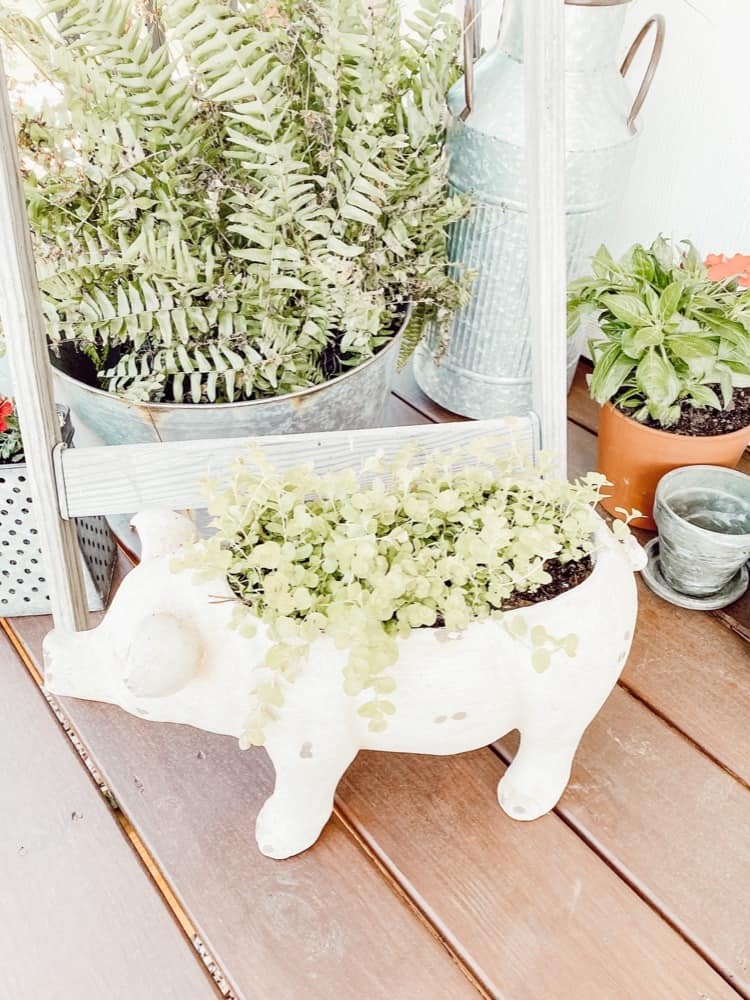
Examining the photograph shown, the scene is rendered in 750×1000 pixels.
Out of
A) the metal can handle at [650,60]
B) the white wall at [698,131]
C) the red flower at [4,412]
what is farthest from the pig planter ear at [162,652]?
the white wall at [698,131]

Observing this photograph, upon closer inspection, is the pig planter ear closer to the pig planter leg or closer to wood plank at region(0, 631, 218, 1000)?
the pig planter leg

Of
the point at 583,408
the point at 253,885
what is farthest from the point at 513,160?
the point at 253,885

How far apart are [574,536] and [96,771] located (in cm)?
59

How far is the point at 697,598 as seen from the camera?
3.61 feet

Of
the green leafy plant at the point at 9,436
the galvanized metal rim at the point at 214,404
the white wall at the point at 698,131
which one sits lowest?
the green leafy plant at the point at 9,436

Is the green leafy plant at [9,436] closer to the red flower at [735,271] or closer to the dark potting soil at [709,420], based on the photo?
the dark potting soil at [709,420]

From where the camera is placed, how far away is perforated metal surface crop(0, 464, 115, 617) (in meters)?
0.95

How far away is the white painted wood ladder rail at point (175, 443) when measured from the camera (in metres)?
0.78

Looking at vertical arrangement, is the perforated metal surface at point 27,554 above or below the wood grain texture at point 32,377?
below

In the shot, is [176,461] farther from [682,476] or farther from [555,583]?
[682,476]

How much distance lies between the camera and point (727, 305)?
1074 mm

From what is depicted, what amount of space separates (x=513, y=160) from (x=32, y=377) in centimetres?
70

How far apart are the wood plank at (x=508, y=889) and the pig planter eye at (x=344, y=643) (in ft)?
0.52

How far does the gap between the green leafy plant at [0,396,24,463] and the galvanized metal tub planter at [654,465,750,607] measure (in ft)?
2.63
